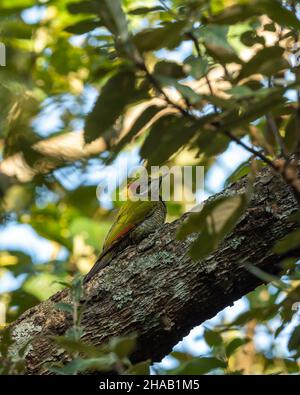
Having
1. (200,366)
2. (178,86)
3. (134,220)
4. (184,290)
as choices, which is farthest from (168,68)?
(134,220)

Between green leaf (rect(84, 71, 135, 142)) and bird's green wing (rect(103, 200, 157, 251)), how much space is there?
2027 millimetres

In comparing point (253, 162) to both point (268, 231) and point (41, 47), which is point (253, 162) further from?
point (41, 47)

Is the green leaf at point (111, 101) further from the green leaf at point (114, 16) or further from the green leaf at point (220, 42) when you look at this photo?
the green leaf at point (220, 42)

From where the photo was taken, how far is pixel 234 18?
1739 millimetres

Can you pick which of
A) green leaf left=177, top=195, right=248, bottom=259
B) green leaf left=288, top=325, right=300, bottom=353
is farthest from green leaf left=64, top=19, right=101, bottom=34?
green leaf left=288, top=325, right=300, bottom=353

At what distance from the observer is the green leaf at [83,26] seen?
1.83 metres

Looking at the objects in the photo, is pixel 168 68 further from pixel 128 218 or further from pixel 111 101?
pixel 128 218

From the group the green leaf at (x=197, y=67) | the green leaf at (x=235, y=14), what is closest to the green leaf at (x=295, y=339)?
the green leaf at (x=197, y=67)

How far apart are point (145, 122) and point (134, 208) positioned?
227cm

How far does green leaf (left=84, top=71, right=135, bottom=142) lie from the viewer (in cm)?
169

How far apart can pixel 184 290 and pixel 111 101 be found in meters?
1.39

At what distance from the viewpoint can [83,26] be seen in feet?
6.11

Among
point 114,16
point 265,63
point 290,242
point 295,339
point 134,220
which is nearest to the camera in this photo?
point 114,16
